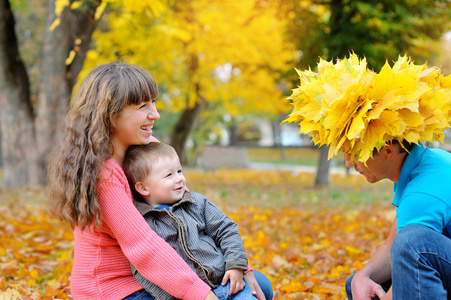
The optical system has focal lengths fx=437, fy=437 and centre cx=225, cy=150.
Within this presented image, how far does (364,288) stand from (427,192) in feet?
1.86

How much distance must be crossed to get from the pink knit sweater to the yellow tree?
6539mm

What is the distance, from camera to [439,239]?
1609mm

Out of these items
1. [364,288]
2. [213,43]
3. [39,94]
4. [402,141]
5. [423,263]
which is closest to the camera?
[423,263]

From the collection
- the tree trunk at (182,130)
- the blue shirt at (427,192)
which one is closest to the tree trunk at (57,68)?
the tree trunk at (182,130)

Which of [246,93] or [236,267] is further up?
[236,267]

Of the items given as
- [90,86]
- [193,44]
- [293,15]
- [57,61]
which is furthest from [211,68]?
[90,86]

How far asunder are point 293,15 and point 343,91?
25.6ft

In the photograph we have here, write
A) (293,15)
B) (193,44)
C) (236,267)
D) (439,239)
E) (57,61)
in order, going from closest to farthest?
1. (439,239)
2. (236,267)
3. (57,61)
4. (293,15)
5. (193,44)

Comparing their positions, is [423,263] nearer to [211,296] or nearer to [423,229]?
[423,229]

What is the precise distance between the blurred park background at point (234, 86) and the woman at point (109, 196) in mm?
934

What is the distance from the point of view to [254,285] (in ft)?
6.70

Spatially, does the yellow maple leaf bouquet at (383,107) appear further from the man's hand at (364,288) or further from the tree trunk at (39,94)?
the tree trunk at (39,94)

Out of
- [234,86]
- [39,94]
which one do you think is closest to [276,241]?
[39,94]

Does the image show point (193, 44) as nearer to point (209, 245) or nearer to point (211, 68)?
point (211, 68)
